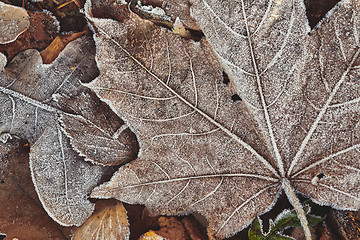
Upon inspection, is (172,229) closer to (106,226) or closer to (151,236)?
(151,236)

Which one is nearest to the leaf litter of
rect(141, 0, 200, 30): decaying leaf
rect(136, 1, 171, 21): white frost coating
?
rect(141, 0, 200, 30): decaying leaf

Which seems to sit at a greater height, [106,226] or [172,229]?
[172,229]

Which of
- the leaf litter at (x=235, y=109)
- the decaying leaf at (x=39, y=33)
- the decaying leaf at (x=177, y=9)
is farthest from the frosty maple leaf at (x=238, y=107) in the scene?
the decaying leaf at (x=39, y=33)

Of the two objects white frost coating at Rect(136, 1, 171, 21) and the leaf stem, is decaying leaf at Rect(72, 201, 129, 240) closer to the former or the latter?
the leaf stem

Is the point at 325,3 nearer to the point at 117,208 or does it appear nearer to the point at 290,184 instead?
the point at 290,184

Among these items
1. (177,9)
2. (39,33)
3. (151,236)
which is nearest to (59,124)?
(39,33)

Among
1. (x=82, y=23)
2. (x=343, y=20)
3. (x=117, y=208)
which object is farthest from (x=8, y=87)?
(x=343, y=20)

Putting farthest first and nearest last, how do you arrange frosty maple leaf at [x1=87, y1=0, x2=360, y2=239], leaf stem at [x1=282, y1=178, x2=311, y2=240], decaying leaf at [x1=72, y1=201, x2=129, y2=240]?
decaying leaf at [x1=72, y1=201, x2=129, y2=240] < leaf stem at [x1=282, y1=178, x2=311, y2=240] < frosty maple leaf at [x1=87, y1=0, x2=360, y2=239]
